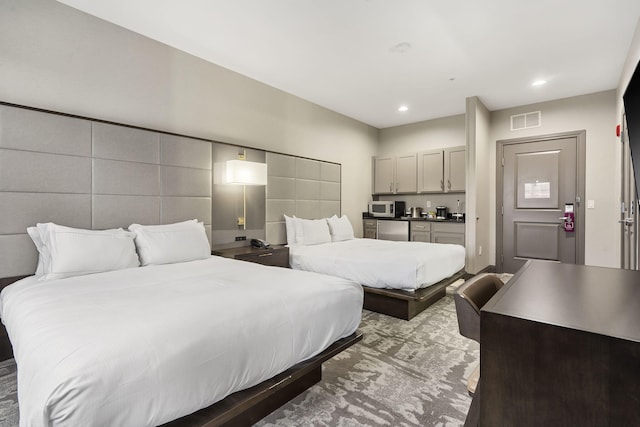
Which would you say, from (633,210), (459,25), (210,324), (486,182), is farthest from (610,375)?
(486,182)

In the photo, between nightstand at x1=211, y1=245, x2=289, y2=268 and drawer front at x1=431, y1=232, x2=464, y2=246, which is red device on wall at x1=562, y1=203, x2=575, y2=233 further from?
nightstand at x1=211, y1=245, x2=289, y2=268

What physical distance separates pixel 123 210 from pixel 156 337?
2.15 metres

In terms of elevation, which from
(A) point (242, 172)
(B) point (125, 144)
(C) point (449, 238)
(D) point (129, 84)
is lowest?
(C) point (449, 238)

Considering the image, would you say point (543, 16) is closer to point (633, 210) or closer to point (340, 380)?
point (633, 210)

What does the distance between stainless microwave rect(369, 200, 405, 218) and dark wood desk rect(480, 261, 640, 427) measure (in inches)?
201

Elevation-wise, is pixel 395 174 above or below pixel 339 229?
above

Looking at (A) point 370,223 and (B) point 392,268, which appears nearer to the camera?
(B) point 392,268

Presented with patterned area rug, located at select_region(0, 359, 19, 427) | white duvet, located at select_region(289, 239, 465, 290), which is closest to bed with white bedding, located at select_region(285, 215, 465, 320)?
white duvet, located at select_region(289, 239, 465, 290)

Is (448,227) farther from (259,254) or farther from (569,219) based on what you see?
(259,254)

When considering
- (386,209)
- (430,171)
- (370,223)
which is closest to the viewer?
(430,171)

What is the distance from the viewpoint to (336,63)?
12.3ft

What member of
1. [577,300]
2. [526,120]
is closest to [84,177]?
[577,300]

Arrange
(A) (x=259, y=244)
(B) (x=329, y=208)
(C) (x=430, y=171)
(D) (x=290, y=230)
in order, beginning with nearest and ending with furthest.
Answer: (A) (x=259, y=244), (D) (x=290, y=230), (B) (x=329, y=208), (C) (x=430, y=171)

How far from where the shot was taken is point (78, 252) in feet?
7.65
